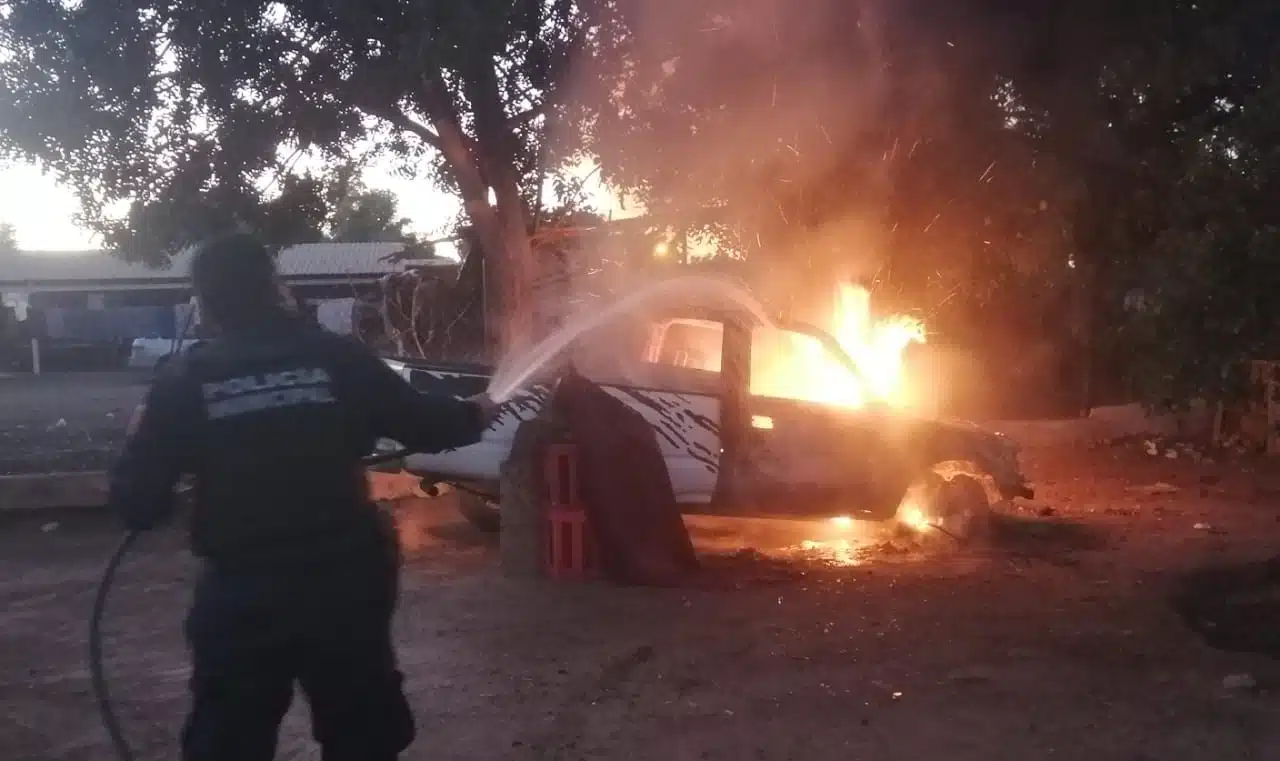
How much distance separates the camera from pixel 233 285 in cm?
315

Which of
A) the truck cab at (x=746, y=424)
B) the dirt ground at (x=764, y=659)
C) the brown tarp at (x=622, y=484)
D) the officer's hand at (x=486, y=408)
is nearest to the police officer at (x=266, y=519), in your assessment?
the officer's hand at (x=486, y=408)

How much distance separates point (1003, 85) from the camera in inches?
484

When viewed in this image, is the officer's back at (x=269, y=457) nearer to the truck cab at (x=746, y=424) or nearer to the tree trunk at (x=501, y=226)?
the truck cab at (x=746, y=424)

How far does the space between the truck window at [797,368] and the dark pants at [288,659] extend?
18.9 ft

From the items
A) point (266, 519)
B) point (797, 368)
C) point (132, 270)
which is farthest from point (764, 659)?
point (132, 270)

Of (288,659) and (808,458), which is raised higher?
(808,458)

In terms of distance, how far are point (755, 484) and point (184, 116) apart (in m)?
6.21

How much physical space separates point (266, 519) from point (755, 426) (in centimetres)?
570

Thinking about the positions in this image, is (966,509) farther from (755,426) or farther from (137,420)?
(137,420)

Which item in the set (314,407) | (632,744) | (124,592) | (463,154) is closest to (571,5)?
(463,154)

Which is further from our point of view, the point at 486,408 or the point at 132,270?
the point at 132,270

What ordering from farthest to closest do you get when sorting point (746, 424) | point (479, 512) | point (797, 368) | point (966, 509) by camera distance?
1. point (479, 512)
2. point (966, 509)
3. point (797, 368)
4. point (746, 424)

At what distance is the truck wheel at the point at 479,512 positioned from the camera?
31.7 feet

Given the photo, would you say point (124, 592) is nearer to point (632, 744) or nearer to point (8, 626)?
point (8, 626)
